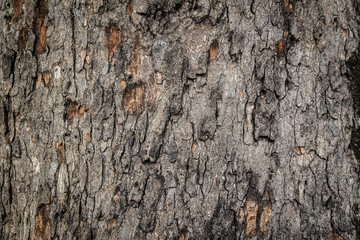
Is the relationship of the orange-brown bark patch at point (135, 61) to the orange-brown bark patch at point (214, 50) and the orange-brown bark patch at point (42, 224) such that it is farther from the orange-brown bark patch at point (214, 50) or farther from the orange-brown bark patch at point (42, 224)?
the orange-brown bark patch at point (42, 224)

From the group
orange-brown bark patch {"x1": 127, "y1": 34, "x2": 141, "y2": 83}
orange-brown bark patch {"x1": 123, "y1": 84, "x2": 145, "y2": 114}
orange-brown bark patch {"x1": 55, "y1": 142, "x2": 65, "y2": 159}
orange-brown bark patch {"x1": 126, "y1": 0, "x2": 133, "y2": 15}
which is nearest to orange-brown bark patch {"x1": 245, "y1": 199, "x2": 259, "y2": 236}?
orange-brown bark patch {"x1": 123, "y1": 84, "x2": 145, "y2": 114}

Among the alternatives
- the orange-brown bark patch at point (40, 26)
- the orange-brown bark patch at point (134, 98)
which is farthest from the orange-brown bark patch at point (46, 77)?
the orange-brown bark patch at point (134, 98)

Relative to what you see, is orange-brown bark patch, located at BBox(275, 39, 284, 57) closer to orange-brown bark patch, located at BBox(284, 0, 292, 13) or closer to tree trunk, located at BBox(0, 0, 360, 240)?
tree trunk, located at BBox(0, 0, 360, 240)

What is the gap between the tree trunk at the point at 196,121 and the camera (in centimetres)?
137

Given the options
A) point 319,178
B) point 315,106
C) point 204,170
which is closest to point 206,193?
point 204,170

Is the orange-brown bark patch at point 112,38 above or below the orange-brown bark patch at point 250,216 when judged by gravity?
above

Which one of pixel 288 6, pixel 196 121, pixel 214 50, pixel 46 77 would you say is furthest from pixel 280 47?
pixel 46 77

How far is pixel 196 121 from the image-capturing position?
1373 millimetres

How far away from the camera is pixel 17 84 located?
1525 millimetres

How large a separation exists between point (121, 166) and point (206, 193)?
1.51ft

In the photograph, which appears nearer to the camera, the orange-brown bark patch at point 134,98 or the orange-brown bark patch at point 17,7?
the orange-brown bark patch at point 134,98

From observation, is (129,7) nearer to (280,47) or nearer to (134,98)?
(134,98)

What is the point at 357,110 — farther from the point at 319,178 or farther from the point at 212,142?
the point at 212,142

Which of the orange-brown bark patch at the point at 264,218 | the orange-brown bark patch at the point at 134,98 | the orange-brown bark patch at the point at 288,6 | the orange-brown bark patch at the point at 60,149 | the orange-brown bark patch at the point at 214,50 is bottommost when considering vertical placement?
the orange-brown bark patch at the point at 264,218
